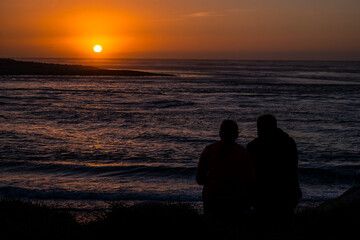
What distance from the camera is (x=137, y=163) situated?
12.0 m

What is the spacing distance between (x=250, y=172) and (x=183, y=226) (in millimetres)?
1186

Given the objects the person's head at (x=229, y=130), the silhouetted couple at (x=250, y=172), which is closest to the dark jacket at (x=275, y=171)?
the silhouetted couple at (x=250, y=172)

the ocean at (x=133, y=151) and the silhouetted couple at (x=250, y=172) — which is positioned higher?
the silhouetted couple at (x=250, y=172)

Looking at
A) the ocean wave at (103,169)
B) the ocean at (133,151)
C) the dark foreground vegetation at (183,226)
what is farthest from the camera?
the ocean wave at (103,169)

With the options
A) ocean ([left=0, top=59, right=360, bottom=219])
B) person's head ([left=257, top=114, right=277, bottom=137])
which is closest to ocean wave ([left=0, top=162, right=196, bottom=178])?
ocean ([left=0, top=59, right=360, bottom=219])

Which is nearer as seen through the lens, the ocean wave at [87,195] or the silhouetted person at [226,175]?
the silhouetted person at [226,175]

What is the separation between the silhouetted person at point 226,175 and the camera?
482cm

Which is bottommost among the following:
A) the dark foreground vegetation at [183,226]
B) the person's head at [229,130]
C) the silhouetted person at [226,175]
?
the dark foreground vegetation at [183,226]

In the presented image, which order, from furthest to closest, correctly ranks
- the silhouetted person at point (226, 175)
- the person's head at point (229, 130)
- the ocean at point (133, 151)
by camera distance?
the ocean at point (133, 151), the silhouetted person at point (226, 175), the person's head at point (229, 130)

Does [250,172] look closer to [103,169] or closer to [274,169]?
[274,169]

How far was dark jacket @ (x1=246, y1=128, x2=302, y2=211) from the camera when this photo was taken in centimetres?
500

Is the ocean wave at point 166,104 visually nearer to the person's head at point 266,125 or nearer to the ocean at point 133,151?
the ocean at point 133,151

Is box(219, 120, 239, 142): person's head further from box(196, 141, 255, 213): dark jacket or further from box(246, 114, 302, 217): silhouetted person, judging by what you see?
box(246, 114, 302, 217): silhouetted person

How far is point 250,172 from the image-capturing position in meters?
4.88
